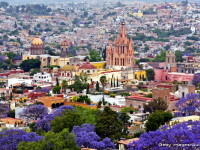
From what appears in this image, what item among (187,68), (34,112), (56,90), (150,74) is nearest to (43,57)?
(150,74)

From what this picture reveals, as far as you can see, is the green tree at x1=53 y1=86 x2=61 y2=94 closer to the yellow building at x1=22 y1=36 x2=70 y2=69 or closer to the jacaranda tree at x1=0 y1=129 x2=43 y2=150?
the yellow building at x1=22 y1=36 x2=70 y2=69

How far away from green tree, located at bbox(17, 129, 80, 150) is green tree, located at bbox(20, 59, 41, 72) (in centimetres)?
4238

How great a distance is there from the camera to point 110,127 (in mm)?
31734

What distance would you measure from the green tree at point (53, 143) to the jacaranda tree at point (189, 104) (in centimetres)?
987

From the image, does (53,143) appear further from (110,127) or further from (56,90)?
(56,90)

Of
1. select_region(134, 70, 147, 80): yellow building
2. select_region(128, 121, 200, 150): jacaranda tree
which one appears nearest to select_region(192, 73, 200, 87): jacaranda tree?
select_region(134, 70, 147, 80): yellow building

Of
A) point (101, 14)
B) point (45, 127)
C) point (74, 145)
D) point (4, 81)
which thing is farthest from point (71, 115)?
point (101, 14)

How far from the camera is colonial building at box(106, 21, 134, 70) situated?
65.8 metres

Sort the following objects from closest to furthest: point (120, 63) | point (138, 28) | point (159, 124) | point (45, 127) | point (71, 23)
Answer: point (159, 124), point (45, 127), point (120, 63), point (138, 28), point (71, 23)

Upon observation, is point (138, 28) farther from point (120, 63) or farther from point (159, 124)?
point (159, 124)

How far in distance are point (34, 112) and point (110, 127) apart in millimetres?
9315

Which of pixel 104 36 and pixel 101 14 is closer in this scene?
pixel 104 36

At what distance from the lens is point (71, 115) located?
33.5 metres

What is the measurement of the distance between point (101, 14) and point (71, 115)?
475 feet
